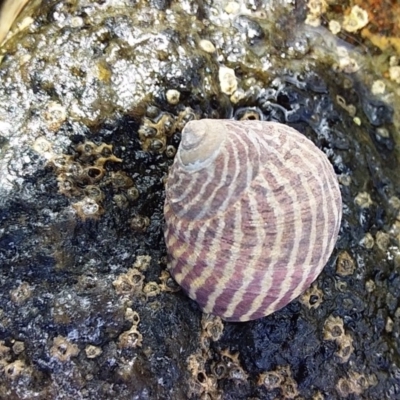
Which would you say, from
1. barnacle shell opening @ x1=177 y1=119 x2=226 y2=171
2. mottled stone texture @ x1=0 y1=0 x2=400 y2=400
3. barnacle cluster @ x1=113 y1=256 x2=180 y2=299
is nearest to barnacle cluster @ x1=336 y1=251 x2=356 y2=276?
mottled stone texture @ x1=0 y1=0 x2=400 y2=400

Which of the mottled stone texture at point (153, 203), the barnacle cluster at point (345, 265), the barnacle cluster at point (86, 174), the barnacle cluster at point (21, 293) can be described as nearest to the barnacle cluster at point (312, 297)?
the mottled stone texture at point (153, 203)

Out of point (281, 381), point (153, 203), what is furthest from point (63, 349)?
point (281, 381)

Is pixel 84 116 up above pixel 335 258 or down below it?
above

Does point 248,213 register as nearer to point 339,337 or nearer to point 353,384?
point 339,337

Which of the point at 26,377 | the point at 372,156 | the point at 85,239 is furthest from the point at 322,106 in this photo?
the point at 26,377

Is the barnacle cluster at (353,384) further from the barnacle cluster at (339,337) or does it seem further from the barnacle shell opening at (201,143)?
the barnacle shell opening at (201,143)

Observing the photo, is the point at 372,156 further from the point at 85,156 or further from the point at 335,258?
the point at 85,156

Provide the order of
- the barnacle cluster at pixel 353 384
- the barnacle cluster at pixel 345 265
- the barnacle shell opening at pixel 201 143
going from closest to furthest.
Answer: the barnacle shell opening at pixel 201 143 < the barnacle cluster at pixel 353 384 < the barnacle cluster at pixel 345 265
